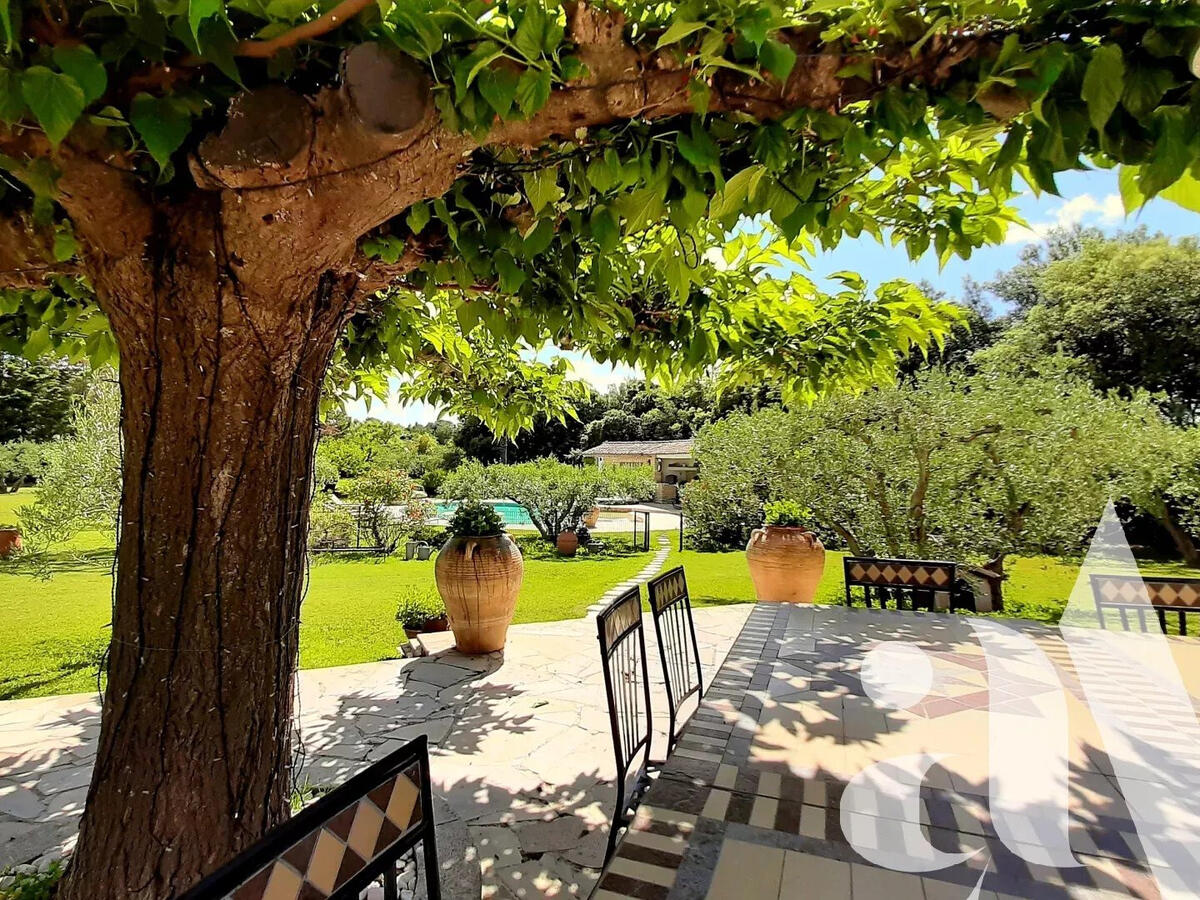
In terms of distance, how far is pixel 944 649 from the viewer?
2.94 meters

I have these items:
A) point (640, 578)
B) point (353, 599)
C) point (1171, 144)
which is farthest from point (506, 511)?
point (1171, 144)

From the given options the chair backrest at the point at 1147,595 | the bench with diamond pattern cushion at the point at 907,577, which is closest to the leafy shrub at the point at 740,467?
the bench with diamond pattern cushion at the point at 907,577

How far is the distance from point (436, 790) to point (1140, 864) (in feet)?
8.44

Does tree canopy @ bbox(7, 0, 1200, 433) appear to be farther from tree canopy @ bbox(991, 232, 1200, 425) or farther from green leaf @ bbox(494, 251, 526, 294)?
tree canopy @ bbox(991, 232, 1200, 425)

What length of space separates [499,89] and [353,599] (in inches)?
336

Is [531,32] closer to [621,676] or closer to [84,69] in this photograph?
[84,69]

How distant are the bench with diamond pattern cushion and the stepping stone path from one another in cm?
185

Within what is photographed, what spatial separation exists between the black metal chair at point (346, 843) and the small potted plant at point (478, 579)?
3.55 meters

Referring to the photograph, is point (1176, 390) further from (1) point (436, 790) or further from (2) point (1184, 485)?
(1) point (436, 790)

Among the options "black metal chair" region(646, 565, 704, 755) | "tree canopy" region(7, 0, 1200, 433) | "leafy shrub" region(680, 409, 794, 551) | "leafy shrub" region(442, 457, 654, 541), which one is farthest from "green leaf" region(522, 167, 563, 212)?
"leafy shrub" region(442, 457, 654, 541)

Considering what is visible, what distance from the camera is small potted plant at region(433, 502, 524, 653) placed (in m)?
4.67

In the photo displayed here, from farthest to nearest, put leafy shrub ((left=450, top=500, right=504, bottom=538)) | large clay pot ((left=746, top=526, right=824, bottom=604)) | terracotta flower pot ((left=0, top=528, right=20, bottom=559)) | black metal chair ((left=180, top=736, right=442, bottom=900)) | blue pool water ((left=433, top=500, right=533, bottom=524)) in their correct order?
blue pool water ((left=433, top=500, right=533, bottom=524)), terracotta flower pot ((left=0, top=528, right=20, bottom=559)), large clay pot ((left=746, top=526, right=824, bottom=604)), leafy shrub ((left=450, top=500, right=504, bottom=538)), black metal chair ((left=180, top=736, right=442, bottom=900))

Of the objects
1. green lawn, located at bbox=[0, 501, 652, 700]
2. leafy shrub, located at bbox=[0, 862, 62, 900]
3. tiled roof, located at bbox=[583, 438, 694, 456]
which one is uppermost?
tiled roof, located at bbox=[583, 438, 694, 456]

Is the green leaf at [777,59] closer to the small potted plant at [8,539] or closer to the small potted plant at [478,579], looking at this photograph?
the small potted plant at [478,579]
